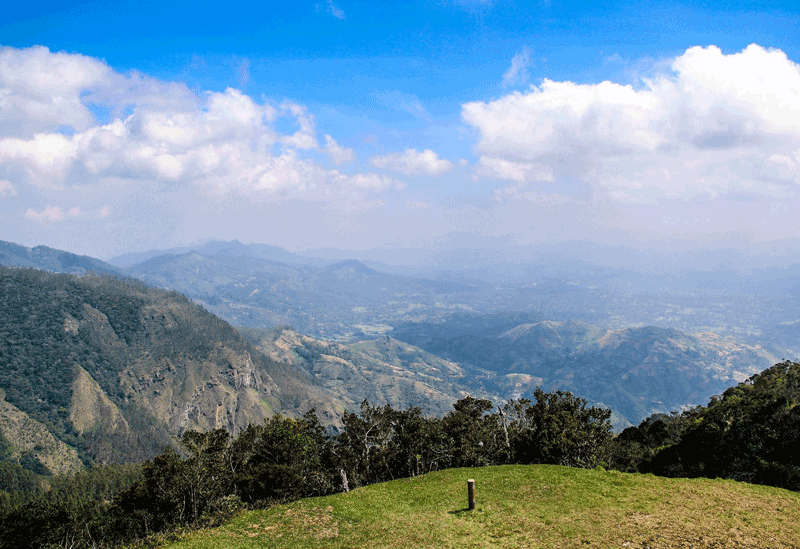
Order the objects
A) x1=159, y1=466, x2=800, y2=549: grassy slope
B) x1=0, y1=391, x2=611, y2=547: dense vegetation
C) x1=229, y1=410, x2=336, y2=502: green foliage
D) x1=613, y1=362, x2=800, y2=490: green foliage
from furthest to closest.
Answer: x1=229, y1=410, x2=336, y2=502: green foliage → x1=0, y1=391, x2=611, y2=547: dense vegetation → x1=613, y1=362, x2=800, y2=490: green foliage → x1=159, y1=466, x2=800, y2=549: grassy slope

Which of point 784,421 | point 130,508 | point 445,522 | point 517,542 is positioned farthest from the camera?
point 130,508

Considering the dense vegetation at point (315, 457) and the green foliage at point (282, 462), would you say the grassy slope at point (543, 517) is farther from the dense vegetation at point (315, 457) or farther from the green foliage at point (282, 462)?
the dense vegetation at point (315, 457)

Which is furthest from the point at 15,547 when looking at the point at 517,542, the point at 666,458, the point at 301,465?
the point at 666,458

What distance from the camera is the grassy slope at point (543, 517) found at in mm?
24656

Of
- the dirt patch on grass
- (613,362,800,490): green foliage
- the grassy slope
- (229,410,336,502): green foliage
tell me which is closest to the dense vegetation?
(229,410,336,502): green foliage

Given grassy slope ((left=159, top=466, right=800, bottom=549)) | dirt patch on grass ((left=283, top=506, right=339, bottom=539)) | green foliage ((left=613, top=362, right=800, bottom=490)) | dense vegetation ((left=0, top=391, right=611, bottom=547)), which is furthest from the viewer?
dense vegetation ((left=0, top=391, right=611, bottom=547))

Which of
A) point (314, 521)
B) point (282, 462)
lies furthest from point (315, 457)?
point (314, 521)

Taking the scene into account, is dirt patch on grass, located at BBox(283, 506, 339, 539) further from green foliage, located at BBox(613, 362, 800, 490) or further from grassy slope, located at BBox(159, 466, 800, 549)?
green foliage, located at BBox(613, 362, 800, 490)

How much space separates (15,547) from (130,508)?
14.0 m

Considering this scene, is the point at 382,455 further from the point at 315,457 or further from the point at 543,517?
the point at 543,517

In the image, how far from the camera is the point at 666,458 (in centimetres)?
6088

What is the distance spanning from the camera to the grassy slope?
971 inches

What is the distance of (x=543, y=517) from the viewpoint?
27875 millimetres

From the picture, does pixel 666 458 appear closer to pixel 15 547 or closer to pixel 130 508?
pixel 130 508
